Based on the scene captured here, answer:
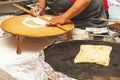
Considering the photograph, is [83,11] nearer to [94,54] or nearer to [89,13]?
[89,13]

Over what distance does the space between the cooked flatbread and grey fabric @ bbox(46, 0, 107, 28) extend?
1.73ft

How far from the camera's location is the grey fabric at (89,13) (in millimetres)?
1695

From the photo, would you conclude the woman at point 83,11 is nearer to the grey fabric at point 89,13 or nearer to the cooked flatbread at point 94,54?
the grey fabric at point 89,13

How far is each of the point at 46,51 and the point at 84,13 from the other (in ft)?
2.14

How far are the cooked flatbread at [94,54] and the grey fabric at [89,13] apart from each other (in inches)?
20.8

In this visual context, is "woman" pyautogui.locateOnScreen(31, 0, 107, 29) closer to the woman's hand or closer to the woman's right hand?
the woman's right hand

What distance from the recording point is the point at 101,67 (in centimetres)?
107

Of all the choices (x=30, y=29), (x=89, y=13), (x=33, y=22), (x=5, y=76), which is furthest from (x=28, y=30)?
(x=89, y=13)

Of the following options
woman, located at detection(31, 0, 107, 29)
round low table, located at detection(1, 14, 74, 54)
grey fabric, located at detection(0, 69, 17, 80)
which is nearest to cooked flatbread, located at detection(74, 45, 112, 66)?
round low table, located at detection(1, 14, 74, 54)

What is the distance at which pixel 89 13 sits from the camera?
1.72m

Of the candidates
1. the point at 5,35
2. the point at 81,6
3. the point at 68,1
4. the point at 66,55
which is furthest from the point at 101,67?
the point at 5,35

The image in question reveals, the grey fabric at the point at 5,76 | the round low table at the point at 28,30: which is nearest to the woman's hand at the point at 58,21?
the round low table at the point at 28,30

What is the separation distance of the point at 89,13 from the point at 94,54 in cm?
62

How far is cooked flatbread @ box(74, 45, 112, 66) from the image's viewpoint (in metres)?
1.11
